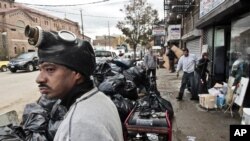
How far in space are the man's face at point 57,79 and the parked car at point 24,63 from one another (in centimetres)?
1970

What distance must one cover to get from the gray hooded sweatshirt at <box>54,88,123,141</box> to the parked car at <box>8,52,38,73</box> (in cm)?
1986

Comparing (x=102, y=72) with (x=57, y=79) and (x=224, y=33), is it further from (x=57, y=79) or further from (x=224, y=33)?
(x=57, y=79)

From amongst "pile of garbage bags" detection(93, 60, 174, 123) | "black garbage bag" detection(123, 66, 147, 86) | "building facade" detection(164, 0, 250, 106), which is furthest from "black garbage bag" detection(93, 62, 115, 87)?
"building facade" detection(164, 0, 250, 106)

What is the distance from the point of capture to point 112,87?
5707 mm

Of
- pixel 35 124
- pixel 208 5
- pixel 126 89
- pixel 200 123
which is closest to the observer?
pixel 35 124

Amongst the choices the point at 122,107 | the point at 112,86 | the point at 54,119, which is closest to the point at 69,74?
the point at 54,119

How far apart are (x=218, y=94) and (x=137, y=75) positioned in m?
2.43

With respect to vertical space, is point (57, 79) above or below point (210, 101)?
above

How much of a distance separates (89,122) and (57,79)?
0.32m

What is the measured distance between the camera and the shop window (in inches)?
283

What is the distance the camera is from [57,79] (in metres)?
1.34

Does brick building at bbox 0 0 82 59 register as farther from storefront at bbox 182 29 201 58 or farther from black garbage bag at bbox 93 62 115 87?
black garbage bag at bbox 93 62 115 87

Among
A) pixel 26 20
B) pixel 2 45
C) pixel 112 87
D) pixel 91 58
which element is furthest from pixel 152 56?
pixel 26 20

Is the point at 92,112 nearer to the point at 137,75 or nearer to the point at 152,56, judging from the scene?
the point at 137,75
